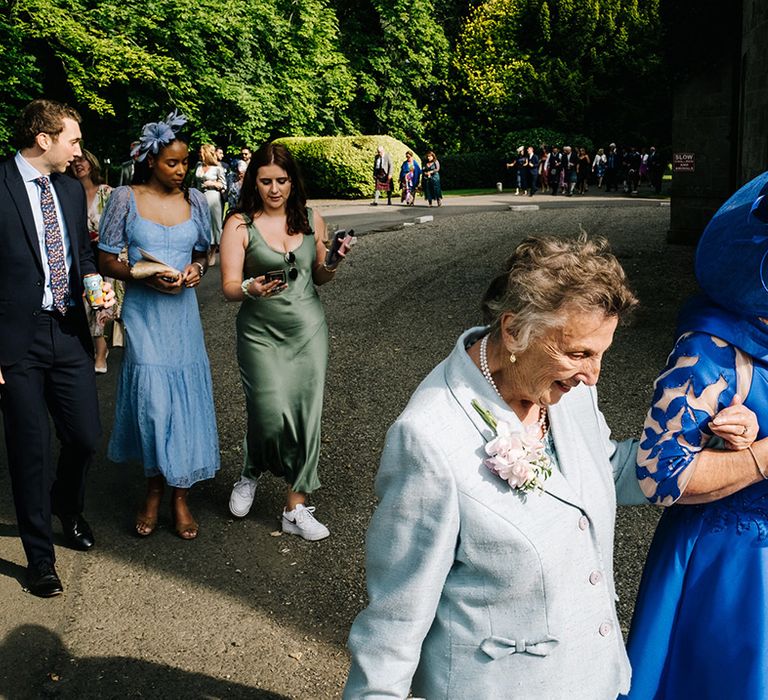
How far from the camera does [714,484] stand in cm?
240

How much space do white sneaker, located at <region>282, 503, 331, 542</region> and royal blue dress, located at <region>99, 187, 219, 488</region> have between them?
1.83ft

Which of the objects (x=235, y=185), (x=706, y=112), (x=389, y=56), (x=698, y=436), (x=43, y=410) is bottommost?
(x=235, y=185)

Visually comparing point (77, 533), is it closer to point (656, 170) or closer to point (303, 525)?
point (303, 525)

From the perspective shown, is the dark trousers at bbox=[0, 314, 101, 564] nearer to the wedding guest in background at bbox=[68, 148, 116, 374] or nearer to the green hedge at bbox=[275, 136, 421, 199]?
the wedding guest in background at bbox=[68, 148, 116, 374]

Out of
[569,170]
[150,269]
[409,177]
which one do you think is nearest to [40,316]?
[150,269]

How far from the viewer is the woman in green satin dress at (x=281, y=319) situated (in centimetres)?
509

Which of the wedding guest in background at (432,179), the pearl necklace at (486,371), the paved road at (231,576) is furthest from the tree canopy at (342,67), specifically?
the pearl necklace at (486,371)

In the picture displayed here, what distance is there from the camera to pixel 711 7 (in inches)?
598

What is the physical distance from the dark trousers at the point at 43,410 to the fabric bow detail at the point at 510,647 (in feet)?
10.8

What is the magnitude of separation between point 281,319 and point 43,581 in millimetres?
1834

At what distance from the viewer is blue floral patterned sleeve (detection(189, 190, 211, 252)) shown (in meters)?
5.39

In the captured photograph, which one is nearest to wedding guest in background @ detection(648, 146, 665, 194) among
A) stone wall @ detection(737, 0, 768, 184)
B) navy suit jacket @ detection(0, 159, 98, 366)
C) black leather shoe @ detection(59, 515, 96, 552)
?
stone wall @ detection(737, 0, 768, 184)

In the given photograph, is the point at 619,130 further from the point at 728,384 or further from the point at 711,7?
the point at 728,384

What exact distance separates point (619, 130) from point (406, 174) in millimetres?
16820
